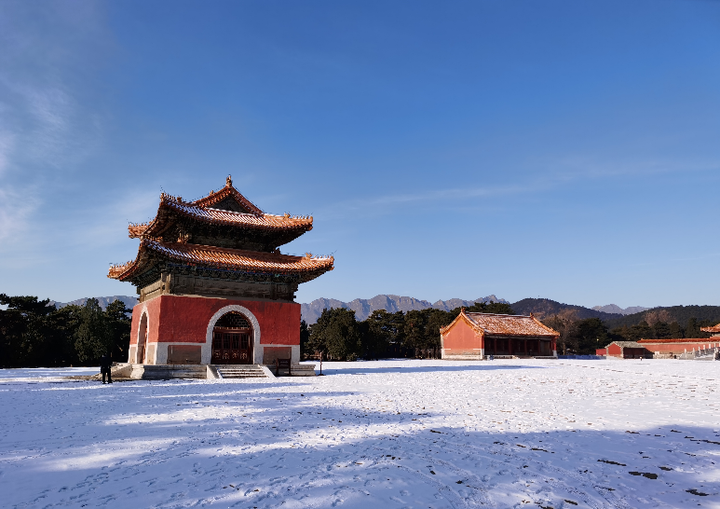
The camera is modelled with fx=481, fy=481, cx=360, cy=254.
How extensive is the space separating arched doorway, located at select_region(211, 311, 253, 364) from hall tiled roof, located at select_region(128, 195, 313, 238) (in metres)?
4.42

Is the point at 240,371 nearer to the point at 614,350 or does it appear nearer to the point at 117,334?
the point at 117,334

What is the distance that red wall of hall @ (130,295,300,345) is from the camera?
809 inches

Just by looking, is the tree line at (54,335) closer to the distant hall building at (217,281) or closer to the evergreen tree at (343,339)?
the distant hall building at (217,281)

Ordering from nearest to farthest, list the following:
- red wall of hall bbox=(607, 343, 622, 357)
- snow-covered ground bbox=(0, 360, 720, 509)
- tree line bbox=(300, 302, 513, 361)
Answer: snow-covered ground bbox=(0, 360, 720, 509)
tree line bbox=(300, 302, 513, 361)
red wall of hall bbox=(607, 343, 622, 357)

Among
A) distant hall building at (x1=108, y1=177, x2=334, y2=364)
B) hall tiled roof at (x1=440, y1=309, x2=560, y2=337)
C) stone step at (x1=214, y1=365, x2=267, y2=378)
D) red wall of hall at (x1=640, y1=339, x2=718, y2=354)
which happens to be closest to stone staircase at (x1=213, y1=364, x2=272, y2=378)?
stone step at (x1=214, y1=365, x2=267, y2=378)

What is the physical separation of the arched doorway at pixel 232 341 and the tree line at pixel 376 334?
19.8 m

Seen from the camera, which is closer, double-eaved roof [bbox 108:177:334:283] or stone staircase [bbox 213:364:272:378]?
stone staircase [bbox 213:364:272:378]

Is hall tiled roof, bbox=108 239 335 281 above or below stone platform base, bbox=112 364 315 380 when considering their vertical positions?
above

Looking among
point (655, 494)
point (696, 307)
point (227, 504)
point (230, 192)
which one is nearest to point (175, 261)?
point (230, 192)

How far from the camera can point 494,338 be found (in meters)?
49.6

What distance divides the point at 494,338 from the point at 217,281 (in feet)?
115

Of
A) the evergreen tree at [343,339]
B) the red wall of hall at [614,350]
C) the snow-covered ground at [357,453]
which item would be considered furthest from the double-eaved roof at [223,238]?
the red wall of hall at [614,350]

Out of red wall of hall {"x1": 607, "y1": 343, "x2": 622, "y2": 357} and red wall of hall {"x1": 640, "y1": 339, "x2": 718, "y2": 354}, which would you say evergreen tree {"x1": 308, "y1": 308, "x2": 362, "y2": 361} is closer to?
red wall of hall {"x1": 607, "y1": 343, "x2": 622, "y2": 357}

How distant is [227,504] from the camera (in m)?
4.65
